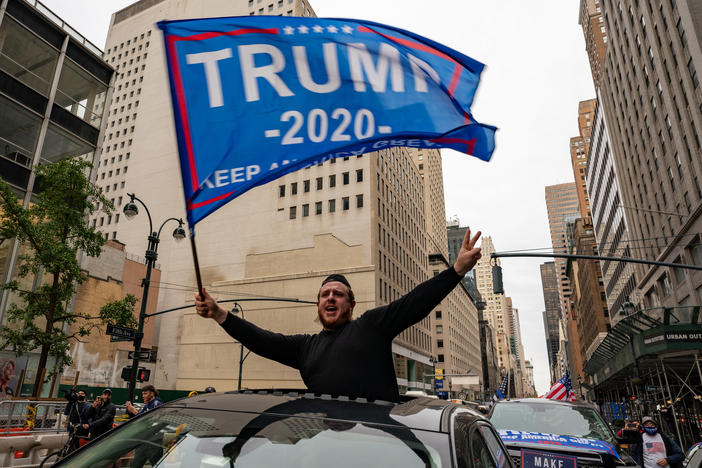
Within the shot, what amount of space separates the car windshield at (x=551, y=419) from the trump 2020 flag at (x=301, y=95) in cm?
436

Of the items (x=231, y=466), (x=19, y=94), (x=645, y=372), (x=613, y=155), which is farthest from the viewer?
(x=613, y=155)

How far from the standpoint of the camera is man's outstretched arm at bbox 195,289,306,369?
365cm

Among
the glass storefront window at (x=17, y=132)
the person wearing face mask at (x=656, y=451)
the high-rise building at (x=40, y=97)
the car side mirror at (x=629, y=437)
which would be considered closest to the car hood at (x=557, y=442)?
the car side mirror at (x=629, y=437)

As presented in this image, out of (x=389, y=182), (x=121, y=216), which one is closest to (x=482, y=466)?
(x=389, y=182)

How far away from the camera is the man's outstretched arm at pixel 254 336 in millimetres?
3654

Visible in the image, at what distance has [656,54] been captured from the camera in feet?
130

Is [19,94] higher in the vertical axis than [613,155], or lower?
lower

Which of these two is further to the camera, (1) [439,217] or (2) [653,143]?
(1) [439,217]

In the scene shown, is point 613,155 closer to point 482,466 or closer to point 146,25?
point 482,466

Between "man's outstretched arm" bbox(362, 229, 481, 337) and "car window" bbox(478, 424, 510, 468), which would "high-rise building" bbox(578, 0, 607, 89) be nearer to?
"man's outstretched arm" bbox(362, 229, 481, 337)

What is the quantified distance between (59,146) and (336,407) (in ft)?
95.1

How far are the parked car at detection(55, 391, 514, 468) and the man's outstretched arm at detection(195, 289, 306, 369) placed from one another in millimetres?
1062

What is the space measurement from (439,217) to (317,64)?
4510 inches

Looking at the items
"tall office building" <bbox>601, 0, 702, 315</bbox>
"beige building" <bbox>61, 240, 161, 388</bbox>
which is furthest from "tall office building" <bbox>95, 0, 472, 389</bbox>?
"tall office building" <bbox>601, 0, 702, 315</bbox>
